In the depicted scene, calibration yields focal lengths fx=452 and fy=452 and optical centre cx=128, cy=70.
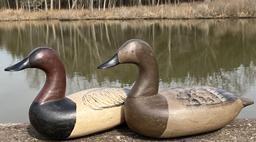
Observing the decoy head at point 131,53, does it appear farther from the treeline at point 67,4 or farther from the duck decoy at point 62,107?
the treeline at point 67,4

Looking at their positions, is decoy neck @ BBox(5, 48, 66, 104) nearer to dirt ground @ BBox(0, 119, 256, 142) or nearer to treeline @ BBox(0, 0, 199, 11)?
dirt ground @ BBox(0, 119, 256, 142)

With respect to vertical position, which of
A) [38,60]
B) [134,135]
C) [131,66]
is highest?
[38,60]

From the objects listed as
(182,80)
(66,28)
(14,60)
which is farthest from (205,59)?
(66,28)

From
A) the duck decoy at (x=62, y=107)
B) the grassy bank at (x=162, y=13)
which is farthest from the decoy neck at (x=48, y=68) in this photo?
the grassy bank at (x=162, y=13)

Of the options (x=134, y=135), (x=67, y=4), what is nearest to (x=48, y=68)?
(x=134, y=135)

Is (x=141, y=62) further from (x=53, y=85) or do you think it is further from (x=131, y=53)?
(x=53, y=85)

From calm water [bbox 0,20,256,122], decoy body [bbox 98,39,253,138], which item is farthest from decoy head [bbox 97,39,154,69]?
calm water [bbox 0,20,256,122]

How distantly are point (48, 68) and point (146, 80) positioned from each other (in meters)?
1.25

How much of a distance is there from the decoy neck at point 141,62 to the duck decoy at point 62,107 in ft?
1.29

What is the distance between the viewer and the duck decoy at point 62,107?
5.43 meters

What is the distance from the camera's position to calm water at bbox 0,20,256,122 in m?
11.9

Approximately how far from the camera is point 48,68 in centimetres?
569

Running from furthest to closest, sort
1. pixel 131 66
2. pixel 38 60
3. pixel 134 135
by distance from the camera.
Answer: pixel 131 66 < pixel 134 135 < pixel 38 60

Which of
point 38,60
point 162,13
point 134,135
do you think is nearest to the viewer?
point 38,60
